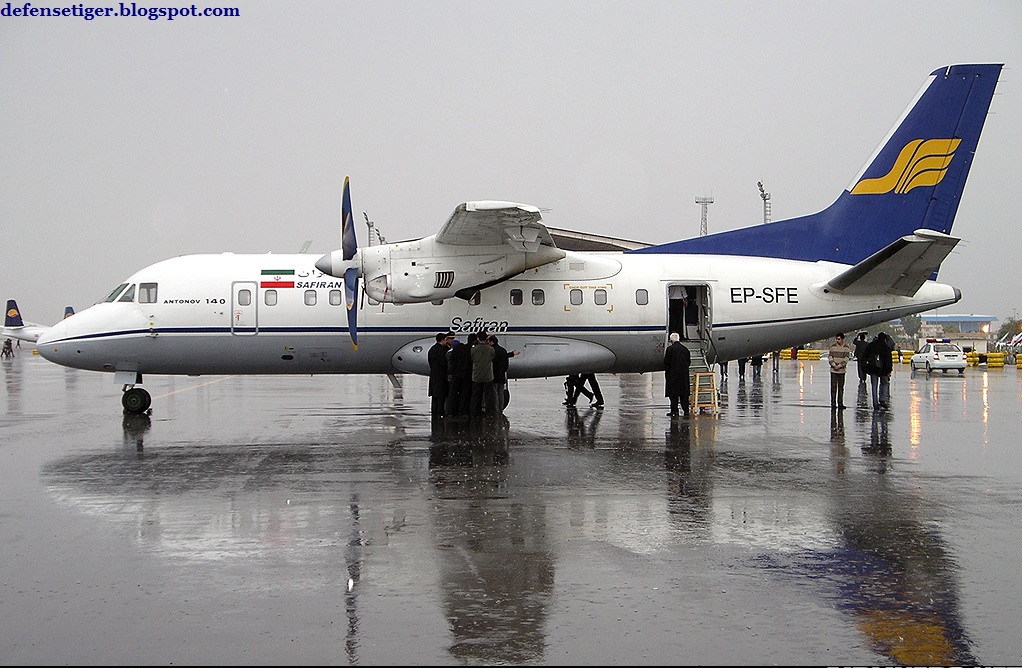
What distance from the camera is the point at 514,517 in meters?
8.62

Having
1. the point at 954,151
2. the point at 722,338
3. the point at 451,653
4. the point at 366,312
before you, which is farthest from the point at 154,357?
the point at 954,151

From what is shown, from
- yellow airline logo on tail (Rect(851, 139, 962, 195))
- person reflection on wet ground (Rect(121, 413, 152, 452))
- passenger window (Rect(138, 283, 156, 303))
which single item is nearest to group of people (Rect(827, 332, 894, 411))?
yellow airline logo on tail (Rect(851, 139, 962, 195))

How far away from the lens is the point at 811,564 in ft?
22.9

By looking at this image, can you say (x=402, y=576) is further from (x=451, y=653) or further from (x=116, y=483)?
(x=116, y=483)

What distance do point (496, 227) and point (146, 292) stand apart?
7.56 metres

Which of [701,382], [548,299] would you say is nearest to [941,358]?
[701,382]

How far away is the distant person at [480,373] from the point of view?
54.5ft

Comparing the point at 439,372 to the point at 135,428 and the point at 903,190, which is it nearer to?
the point at 135,428

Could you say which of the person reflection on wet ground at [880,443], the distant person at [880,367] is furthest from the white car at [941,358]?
the person reflection on wet ground at [880,443]

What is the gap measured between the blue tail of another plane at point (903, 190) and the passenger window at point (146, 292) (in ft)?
35.5

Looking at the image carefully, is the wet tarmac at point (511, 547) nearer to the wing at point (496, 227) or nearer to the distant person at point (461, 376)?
the distant person at point (461, 376)

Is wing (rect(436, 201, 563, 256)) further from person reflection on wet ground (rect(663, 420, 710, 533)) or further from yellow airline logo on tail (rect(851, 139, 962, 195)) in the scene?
yellow airline logo on tail (rect(851, 139, 962, 195))

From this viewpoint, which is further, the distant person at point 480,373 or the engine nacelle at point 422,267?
the engine nacelle at point 422,267

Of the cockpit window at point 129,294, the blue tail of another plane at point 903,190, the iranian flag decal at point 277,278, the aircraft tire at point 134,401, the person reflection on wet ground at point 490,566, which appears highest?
the blue tail of another plane at point 903,190
